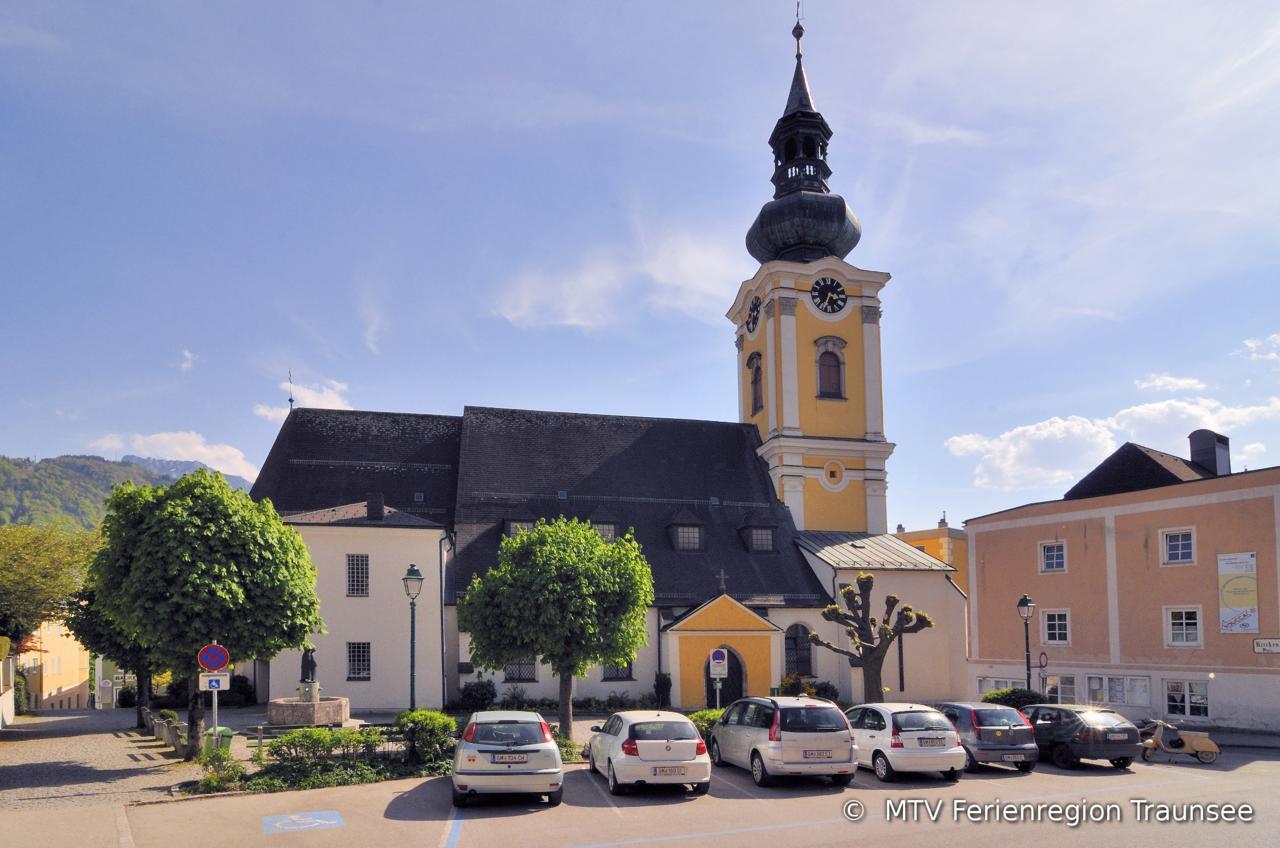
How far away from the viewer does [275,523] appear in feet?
73.9

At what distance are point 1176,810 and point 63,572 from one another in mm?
38726

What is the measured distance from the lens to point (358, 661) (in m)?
34.4

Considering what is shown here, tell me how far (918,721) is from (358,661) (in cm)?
2213

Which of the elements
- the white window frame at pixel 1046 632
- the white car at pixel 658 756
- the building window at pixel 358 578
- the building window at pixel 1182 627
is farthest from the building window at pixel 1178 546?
the building window at pixel 358 578

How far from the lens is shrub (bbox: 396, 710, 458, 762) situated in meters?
19.3

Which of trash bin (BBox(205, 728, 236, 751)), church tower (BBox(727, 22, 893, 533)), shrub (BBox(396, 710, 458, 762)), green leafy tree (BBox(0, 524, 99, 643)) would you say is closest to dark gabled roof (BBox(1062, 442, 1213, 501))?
church tower (BBox(727, 22, 893, 533))

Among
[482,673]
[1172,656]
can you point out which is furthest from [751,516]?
[1172,656]

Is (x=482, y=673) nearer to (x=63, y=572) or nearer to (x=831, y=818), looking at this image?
(x=63, y=572)

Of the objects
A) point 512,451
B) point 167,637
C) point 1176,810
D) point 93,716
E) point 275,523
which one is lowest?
point 93,716

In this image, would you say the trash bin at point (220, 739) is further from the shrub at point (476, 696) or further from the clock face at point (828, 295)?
the clock face at point (828, 295)

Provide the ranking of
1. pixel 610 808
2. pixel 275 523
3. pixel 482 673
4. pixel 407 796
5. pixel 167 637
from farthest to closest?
pixel 482 673 → pixel 275 523 → pixel 167 637 → pixel 407 796 → pixel 610 808

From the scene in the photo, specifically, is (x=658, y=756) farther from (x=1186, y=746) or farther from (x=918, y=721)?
(x=1186, y=746)

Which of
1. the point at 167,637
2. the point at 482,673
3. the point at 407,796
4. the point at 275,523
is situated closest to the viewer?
the point at 407,796

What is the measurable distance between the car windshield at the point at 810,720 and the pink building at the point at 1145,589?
16722mm
